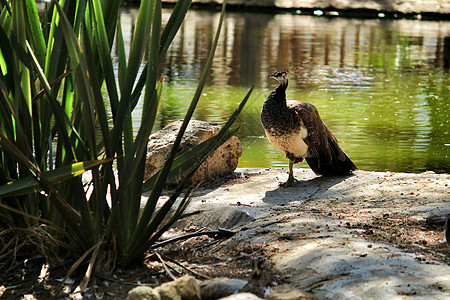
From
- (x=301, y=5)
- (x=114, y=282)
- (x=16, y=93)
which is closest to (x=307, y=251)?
(x=114, y=282)

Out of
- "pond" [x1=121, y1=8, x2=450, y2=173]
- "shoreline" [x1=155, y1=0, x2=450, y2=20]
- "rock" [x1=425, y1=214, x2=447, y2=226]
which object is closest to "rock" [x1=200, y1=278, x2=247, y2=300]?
"pond" [x1=121, y1=8, x2=450, y2=173]

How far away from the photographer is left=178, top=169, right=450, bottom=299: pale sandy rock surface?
9.46 ft

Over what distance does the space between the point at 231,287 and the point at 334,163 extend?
3.22 meters

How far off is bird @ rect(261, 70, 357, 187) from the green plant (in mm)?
2413

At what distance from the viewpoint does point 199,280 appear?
3.07 metres

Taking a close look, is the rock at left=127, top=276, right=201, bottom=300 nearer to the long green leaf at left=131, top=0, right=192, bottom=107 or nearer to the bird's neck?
the long green leaf at left=131, top=0, right=192, bottom=107

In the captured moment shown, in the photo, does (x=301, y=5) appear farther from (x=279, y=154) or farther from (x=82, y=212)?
(x=82, y=212)

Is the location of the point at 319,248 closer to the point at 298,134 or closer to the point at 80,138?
the point at 80,138

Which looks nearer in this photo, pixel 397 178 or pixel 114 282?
pixel 114 282

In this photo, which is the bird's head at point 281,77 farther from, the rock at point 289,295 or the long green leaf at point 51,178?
the rock at point 289,295

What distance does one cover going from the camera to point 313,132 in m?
5.74

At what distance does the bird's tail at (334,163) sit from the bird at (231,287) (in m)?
3.14

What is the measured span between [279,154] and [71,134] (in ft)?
14.7

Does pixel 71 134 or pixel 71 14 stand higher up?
pixel 71 14
